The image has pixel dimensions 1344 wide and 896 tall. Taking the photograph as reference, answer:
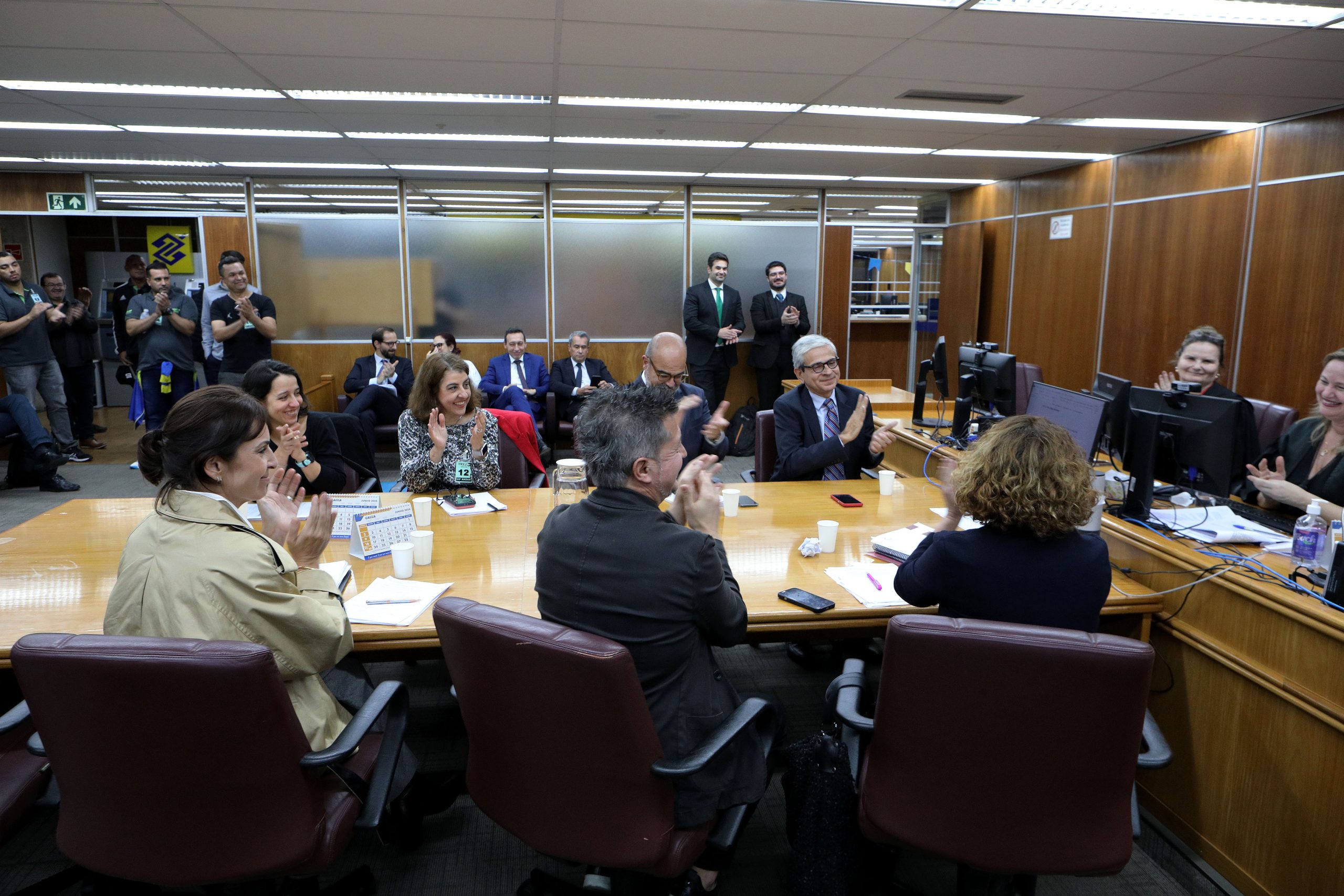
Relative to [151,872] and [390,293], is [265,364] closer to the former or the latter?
[151,872]

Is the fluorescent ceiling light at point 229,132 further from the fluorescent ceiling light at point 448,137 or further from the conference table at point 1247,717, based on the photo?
the conference table at point 1247,717

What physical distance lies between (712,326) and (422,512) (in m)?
5.32

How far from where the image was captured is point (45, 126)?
5797mm

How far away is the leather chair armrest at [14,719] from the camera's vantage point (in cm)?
166

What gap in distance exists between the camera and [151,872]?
149 cm

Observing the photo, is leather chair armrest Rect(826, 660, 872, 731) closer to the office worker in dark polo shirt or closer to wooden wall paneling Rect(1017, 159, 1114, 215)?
the office worker in dark polo shirt

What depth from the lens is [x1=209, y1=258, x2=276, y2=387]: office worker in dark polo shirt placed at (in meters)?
6.61

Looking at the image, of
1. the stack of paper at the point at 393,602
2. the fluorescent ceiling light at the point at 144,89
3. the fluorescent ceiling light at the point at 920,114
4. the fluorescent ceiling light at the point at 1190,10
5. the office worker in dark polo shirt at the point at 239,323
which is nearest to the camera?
the stack of paper at the point at 393,602

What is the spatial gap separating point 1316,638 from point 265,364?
3.50m

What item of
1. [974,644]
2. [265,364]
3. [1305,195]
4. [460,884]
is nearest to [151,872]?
[460,884]

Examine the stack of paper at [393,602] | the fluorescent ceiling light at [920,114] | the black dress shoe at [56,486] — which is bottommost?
the black dress shoe at [56,486]

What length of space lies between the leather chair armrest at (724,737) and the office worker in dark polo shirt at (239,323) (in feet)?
20.1

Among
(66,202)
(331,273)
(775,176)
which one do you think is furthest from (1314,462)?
(66,202)

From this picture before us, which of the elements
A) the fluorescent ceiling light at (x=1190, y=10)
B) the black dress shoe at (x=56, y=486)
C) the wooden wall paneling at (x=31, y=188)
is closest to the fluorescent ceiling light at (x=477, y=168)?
the wooden wall paneling at (x=31, y=188)
